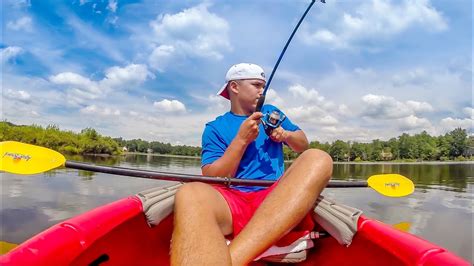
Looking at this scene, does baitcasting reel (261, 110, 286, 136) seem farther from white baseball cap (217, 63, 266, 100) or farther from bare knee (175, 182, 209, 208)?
bare knee (175, 182, 209, 208)

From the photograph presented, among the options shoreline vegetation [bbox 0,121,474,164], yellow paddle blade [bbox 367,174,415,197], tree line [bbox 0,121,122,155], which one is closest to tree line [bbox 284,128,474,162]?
shoreline vegetation [bbox 0,121,474,164]

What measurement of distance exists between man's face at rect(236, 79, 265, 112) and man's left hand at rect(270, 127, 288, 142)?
1.15 ft

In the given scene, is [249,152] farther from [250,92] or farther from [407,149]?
[407,149]

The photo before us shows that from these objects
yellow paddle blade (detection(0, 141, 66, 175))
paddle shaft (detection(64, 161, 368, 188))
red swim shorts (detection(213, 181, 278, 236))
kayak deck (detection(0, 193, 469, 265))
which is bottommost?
kayak deck (detection(0, 193, 469, 265))

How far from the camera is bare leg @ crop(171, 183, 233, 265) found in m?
1.35

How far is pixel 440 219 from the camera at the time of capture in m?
7.59

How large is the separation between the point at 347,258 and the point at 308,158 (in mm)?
718

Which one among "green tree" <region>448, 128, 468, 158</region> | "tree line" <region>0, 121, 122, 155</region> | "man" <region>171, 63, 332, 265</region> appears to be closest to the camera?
"man" <region>171, 63, 332, 265</region>

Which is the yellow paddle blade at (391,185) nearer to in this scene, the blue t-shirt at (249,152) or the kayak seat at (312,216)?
the blue t-shirt at (249,152)

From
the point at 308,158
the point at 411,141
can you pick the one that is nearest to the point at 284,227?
the point at 308,158

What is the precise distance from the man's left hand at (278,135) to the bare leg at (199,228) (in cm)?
71

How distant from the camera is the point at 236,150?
7.09ft

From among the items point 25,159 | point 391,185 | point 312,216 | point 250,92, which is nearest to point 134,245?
point 25,159

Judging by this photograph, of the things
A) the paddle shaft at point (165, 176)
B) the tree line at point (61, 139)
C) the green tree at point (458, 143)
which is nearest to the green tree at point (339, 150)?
the green tree at point (458, 143)
